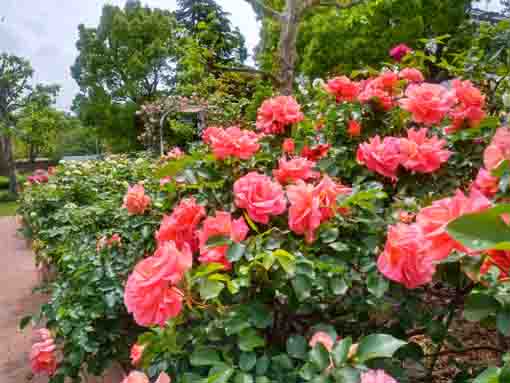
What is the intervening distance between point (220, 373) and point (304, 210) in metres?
0.35

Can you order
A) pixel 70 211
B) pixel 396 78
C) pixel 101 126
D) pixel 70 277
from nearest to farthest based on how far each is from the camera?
pixel 396 78
pixel 70 277
pixel 70 211
pixel 101 126

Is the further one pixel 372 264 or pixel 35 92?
pixel 35 92

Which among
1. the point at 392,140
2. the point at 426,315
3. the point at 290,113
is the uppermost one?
the point at 290,113

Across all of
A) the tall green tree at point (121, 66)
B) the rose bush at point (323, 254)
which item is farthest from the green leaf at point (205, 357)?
the tall green tree at point (121, 66)

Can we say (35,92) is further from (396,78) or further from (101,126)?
(396,78)

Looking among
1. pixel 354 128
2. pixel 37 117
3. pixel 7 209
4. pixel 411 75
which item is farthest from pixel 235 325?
pixel 37 117

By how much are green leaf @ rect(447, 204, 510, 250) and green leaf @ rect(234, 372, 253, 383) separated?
46 centimetres

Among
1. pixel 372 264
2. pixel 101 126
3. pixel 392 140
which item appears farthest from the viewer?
pixel 101 126

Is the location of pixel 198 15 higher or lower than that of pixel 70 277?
higher

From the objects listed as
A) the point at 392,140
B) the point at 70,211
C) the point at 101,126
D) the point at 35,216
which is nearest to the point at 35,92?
the point at 101,126

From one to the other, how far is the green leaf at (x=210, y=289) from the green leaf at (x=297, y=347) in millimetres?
179

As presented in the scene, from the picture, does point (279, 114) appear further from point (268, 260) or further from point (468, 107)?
point (268, 260)

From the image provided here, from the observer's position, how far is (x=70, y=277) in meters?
1.89

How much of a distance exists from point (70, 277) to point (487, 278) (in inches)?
73.1
